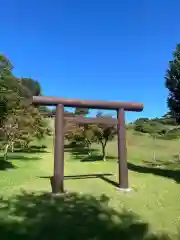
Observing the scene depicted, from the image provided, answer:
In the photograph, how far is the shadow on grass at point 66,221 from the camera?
664 centimetres

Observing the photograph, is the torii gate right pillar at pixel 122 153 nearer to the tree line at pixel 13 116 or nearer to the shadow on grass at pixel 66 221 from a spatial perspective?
the shadow on grass at pixel 66 221

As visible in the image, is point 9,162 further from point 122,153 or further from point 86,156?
point 122,153

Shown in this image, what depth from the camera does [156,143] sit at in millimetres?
45500

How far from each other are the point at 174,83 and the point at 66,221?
1037 cm

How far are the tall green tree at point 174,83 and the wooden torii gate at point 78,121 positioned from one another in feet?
10.4

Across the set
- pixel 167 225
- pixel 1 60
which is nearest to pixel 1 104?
pixel 1 60

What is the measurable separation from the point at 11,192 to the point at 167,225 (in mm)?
6717

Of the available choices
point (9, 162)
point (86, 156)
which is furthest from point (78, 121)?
point (86, 156)

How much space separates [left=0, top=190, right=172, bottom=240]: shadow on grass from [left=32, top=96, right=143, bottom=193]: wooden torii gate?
1.43m

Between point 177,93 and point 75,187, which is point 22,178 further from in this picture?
point 177,93

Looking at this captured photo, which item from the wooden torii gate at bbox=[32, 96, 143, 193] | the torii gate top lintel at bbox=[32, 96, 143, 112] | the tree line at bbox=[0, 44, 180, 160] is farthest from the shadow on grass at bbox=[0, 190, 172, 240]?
the tree line at bbox=[0, 44, 180, 160]

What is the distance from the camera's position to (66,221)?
7660mm

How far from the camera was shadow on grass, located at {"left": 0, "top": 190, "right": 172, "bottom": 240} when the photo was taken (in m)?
6.64

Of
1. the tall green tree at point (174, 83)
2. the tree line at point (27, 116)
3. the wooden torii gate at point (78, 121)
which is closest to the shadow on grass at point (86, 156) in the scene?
the tree line at point (27, 116)
